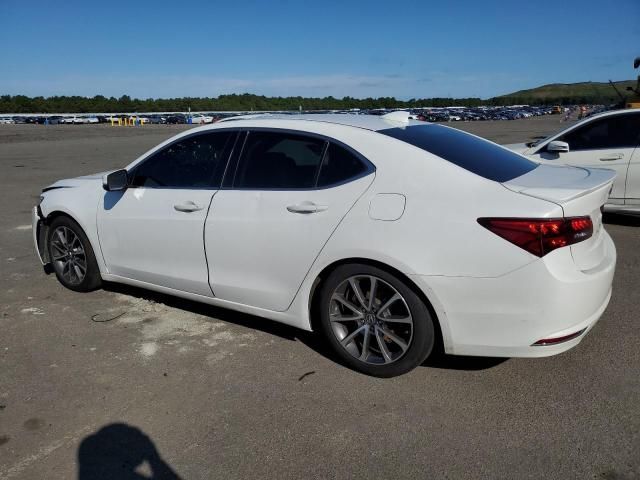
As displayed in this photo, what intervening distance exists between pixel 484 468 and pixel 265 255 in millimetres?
1831

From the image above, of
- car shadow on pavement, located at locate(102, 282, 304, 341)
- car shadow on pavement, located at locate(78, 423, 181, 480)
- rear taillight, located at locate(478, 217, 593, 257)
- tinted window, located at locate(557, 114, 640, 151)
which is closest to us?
car shadow on pavement, located at locate(78, 423, 181, 480)

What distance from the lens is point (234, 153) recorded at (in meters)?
3.96

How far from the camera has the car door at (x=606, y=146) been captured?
23.0 ft

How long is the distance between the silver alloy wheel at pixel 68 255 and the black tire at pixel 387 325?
256 cm

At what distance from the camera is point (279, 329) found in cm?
426

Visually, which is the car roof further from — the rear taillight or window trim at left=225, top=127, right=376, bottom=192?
the rear taillight

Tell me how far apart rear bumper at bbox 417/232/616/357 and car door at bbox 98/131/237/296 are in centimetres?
178

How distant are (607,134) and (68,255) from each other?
6.65 m

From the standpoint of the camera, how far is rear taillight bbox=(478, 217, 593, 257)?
2.86m

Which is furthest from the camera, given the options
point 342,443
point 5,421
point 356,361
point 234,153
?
point 234,153

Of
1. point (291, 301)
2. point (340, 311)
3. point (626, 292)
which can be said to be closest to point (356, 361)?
point (340, 311)

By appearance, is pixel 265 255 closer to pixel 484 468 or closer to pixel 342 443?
pixel 342 443

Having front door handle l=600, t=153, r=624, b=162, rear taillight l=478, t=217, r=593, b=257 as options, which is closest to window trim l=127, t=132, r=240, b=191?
rear taillight l=478, t=217, r=593, b=257

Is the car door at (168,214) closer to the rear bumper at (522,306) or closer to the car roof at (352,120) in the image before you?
the car roof at (352,120)
